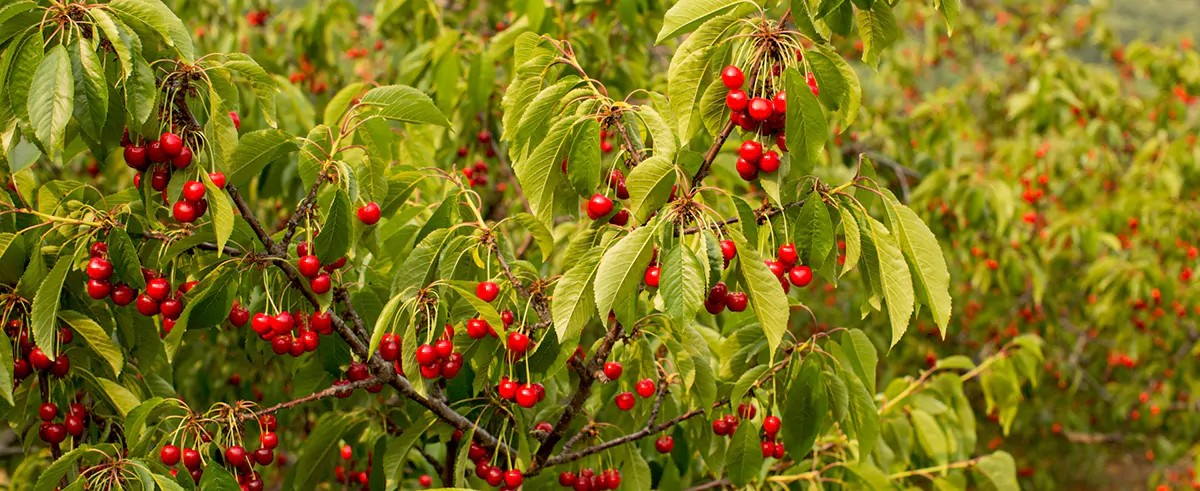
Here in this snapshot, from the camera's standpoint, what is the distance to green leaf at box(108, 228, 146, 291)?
176cm

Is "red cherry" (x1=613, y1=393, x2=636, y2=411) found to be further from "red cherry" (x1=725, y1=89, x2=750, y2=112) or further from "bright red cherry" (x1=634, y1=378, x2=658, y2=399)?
"red cherry" (x1=725, y1=89, x2=750, y2=112)

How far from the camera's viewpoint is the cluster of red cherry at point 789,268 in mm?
1639

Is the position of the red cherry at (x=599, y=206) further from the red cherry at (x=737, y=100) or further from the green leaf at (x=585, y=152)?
the red cherry at (x=737, y=100)

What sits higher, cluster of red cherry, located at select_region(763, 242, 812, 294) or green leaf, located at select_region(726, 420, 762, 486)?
cluster of red cherry, located at select_region(763, 242, 812, 294)

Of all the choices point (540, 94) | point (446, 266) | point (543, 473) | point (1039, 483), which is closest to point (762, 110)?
point (540, 94)

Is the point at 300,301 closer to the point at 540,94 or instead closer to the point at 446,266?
the point at 446,266

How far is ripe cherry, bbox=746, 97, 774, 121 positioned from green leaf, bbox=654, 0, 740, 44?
0.18 metres

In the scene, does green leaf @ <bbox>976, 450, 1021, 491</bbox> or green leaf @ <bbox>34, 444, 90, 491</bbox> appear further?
green leaf @ <bbox>976, 450, 1021, 491</bbox>

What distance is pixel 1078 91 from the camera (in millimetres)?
6418

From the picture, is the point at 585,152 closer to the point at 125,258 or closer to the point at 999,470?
the point at 125,258

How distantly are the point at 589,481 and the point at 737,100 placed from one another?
3.45 feet

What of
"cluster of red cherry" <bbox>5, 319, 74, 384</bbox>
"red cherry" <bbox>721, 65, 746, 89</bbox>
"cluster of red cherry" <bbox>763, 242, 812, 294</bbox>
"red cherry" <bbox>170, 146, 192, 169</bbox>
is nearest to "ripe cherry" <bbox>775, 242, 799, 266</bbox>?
"cluster of red cherry" <bbox>763, 242, 812, 294</bbox>

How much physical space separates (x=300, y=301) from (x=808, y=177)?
1.13 meters

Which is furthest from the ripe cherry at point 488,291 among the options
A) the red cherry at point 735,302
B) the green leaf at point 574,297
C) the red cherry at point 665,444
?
the red cherry at point 665,444
